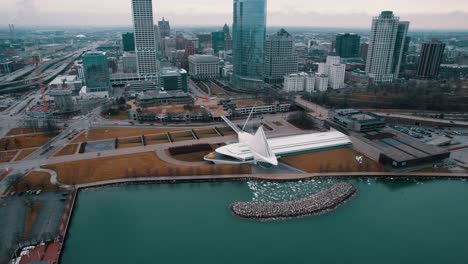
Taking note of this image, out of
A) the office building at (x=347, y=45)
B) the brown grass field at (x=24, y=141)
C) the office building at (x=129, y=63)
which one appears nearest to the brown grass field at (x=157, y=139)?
the brown grass field at (x=24, y=141)

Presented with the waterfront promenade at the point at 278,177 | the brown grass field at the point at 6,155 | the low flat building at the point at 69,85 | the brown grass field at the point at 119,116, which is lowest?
the waterfront promenade at the point at 278,177

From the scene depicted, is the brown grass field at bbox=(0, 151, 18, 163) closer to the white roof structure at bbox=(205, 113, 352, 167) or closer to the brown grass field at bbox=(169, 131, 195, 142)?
the brown grass field at bbox=(169, 131, 195, 142)

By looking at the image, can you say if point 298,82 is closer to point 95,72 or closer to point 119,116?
point 119,116

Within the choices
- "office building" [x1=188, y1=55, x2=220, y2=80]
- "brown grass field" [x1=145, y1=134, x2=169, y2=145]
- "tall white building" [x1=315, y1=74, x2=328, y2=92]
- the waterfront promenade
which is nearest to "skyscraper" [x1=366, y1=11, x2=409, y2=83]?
"tall white building" [x1=315, y1=74, x2=328, y2=92]

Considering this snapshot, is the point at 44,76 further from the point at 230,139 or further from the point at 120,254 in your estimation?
the point at 120,254

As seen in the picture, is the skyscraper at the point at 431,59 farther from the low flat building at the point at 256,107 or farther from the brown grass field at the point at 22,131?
the brown grass field at the point at 22,131

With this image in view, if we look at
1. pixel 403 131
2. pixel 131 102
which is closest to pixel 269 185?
pixel 403 131
